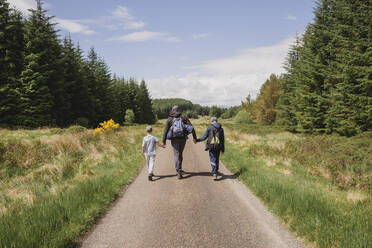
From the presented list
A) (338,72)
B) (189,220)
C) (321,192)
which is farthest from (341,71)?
(189,220)

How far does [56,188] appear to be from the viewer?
627 centimetres

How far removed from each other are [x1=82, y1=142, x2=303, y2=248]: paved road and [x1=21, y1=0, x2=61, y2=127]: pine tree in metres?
25.4

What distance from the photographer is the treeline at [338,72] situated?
53.8 feet

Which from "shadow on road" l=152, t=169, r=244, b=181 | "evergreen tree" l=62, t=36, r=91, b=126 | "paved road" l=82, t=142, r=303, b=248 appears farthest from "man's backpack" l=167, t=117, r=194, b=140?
"evergreen tree" l=62, t=36, r=91, b=126

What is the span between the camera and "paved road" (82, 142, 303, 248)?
3.55 m

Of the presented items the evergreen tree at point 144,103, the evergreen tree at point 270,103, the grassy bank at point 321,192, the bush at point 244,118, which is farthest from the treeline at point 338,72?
the evergreen tree at point 144,103

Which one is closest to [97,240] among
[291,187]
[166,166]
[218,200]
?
[218,200]

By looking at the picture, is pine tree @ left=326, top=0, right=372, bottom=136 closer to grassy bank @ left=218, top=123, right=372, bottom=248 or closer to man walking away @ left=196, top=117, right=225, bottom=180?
grassy bank @ left=218, top=123, right=372, bottom=248

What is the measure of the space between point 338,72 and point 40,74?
32025 millimetres

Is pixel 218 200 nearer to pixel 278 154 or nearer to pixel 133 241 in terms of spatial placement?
pixel 133 241

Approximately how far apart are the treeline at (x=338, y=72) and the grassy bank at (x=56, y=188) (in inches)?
688

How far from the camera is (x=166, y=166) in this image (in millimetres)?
9453

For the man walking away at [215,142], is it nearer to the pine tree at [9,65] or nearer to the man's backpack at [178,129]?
the man's backpack at [178,129]

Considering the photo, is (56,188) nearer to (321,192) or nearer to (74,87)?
(321,192)
